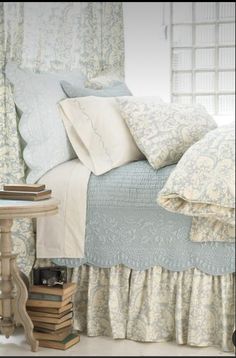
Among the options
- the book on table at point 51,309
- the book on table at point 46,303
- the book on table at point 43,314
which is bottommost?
the book on table at point 43,314

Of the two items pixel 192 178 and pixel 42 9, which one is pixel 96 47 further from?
pixel 192 178

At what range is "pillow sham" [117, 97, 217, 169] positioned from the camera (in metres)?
3.04

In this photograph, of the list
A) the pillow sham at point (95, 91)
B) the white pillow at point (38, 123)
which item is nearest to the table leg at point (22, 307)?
the white pillow at point (38, 123)

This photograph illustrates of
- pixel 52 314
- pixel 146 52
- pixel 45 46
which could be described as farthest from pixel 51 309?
pixel 146 52

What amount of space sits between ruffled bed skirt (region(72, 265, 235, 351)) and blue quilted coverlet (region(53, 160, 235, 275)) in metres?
0.05

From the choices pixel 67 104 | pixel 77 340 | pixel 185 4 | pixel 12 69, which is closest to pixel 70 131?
pixel 67 104

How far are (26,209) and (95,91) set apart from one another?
1024mm

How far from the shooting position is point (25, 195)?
2.86 metres

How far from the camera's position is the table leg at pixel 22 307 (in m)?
2.83

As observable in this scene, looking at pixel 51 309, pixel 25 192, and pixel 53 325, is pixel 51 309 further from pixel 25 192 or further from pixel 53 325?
pixel 25 192

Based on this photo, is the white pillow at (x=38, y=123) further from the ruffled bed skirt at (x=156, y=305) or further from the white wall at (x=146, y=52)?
the white wall at (x=146, y=52)

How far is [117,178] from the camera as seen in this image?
3027 millimetres

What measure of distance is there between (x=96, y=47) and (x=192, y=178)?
1.84 m

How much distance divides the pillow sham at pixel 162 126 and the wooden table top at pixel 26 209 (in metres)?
0.52
